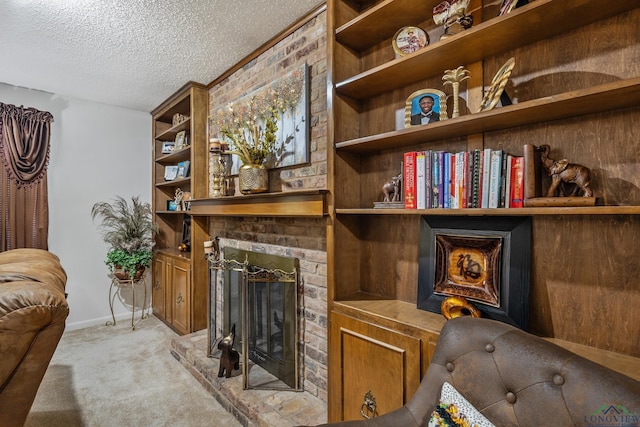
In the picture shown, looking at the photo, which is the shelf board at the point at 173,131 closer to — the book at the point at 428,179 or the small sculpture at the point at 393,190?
the small sculpture at the point at 393,190

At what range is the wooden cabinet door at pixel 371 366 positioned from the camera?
1318 millimetres

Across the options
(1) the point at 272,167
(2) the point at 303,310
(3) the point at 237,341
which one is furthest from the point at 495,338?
(3) the point at 237,341

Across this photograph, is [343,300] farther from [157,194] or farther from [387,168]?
[157,194]

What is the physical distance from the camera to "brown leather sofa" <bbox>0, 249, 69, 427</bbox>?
976mm

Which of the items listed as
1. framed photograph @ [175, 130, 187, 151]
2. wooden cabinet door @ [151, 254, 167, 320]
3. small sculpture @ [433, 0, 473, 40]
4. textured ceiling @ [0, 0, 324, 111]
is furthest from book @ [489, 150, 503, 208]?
wooden cabinet door @ [151, 254, 167, 320]

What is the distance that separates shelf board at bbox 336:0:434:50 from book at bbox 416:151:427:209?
725mm

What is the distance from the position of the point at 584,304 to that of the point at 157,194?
4211mm

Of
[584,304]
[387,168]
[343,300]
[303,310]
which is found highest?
[387,168]

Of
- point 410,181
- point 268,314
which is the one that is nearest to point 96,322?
point 268,314

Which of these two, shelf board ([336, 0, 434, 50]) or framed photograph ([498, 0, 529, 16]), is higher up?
shelf board ([336, 0, 434, 50])

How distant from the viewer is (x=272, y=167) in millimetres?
2268

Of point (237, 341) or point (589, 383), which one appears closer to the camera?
point (589, 383)

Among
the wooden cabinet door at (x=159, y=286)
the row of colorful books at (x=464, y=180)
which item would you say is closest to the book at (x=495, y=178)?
the row of colorful books at (x=464, y=180)

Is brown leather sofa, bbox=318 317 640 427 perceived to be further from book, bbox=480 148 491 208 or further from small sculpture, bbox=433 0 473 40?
small sculpture, bbox=433 0 473 40
